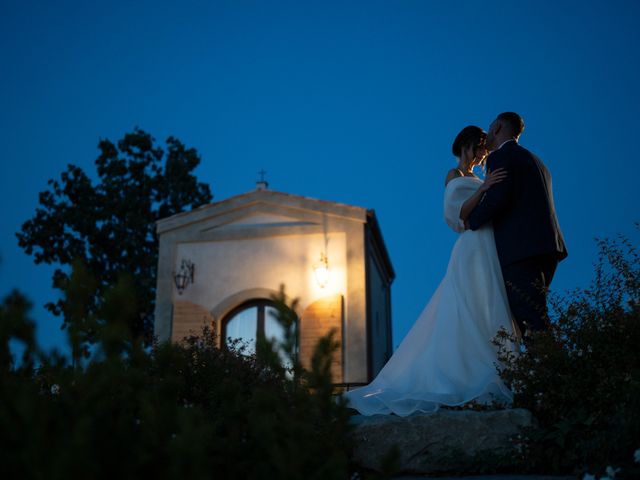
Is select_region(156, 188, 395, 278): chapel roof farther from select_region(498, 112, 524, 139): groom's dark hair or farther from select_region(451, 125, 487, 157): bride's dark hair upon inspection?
select_region(498, 112, 524, 139): groom's dark hair

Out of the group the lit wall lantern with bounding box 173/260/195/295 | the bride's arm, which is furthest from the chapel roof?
the bride's arm

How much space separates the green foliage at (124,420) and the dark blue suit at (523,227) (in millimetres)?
2924

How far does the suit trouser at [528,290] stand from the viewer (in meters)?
5.02

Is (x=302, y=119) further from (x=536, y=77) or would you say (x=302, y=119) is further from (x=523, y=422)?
(x=523, y=422)

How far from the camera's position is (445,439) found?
13.2ft

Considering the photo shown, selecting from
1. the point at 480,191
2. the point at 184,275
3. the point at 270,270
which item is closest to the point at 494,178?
the point at 480,191

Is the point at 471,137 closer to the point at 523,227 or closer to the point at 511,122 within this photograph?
Result: the point at 511,122

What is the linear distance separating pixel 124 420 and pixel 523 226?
3.86 meters

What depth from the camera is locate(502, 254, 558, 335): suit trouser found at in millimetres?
→ 5020

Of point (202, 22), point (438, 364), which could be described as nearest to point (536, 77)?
point (202, 22)

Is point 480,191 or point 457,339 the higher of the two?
point 480,191

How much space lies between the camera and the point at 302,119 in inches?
5768

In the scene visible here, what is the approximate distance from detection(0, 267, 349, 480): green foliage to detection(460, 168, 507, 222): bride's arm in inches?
126

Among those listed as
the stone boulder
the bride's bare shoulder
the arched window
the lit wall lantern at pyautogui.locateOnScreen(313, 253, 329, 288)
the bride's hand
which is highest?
the lit wall lantern at pyautogui.locateOnScreen(313, 253, 329, 288)
